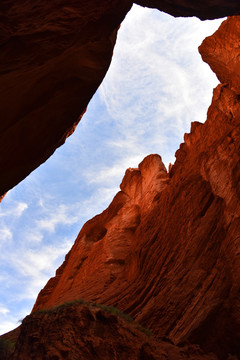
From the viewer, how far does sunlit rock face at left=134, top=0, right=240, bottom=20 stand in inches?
426

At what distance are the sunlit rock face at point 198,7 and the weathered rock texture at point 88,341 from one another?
37.6 feet

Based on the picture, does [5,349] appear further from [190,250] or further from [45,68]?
[45,68]

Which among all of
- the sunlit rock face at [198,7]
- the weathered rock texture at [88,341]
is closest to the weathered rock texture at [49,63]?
the sunlit rock face at [198,7]

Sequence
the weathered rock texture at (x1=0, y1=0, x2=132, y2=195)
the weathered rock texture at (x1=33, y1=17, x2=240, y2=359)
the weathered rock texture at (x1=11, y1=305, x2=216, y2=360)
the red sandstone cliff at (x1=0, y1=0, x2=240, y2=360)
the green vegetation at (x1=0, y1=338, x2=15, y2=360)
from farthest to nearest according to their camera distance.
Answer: the green vegetation at (x1=0, y1=338, x2=15, y2=360) < the weathered rock texture at (x1=33, y1=17, x2=240, y2=359) < the red sandstone cliff at (x1=0, y1=0, x2=240, y2=360) < the weathered rock texture at (x1=11, y1=305, x2=216, y2=360) < the weathered rock texture at (x1=0, y1=0, x2=132, y2=195)

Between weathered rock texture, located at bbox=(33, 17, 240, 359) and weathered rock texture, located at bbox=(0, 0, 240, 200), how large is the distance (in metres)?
7.90

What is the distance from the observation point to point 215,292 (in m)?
11.8

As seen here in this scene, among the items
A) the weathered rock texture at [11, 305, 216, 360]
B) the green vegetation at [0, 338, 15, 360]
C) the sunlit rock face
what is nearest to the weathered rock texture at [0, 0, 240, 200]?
the sunlit rock face

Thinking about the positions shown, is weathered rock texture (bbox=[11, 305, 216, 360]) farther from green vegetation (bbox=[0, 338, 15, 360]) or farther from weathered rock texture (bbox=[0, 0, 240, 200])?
weathered rock texture (bbox=[0, 0, 240, 200])

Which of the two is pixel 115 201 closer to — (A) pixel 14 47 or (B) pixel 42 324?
(B) pixel 42 324

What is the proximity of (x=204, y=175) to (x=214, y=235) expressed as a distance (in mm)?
4591

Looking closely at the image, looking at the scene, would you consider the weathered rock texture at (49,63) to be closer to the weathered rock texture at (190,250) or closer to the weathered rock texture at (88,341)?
the weathered rock texture at (88,341)

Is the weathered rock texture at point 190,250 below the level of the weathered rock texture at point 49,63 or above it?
below

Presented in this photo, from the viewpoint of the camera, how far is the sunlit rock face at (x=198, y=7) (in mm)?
10824

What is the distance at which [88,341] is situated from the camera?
30.7 feet
